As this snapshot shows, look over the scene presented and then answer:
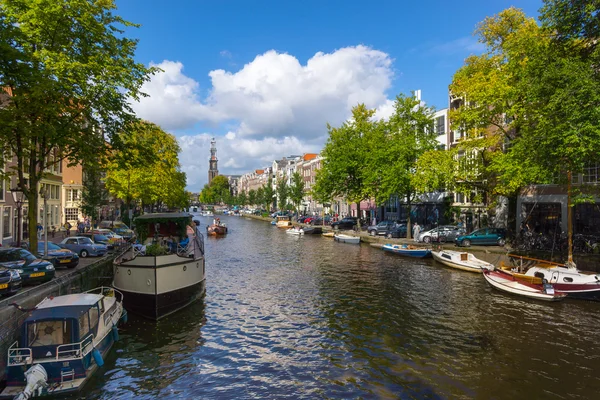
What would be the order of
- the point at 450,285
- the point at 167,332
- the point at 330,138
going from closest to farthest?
the point at 167,332 < the point at 450,285 < the point at 330,138

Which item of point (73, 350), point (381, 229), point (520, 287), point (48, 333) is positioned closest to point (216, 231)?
point (381, 229)

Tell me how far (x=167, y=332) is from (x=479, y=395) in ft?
38.8

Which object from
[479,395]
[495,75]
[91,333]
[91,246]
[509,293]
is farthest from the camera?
[495,75]

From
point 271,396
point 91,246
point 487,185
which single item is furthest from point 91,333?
point 487,185

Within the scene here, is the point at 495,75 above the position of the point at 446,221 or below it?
above

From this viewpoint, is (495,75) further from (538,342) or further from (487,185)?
(538,342)

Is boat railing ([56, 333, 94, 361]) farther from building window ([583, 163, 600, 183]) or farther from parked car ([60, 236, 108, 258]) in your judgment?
building window ([583, 163, 600, 183])

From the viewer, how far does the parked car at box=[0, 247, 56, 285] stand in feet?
57.4

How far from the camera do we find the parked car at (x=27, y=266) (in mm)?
17484

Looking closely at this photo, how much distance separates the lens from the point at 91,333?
1234 cm

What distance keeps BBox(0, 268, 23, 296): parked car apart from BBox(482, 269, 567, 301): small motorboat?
76.9 ft

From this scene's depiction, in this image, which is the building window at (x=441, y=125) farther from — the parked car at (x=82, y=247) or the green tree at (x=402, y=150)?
the parked car at (x=82, y=247)

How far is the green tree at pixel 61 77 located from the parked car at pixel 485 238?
94.4ft

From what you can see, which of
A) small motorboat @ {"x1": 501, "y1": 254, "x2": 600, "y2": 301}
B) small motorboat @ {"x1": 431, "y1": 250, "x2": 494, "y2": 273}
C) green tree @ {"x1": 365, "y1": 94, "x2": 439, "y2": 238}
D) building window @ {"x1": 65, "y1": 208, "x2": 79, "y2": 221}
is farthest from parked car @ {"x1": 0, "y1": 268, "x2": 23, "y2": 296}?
building window @ {"x1": 65, "y1": 208, "x2": 79, "y2": 221}
